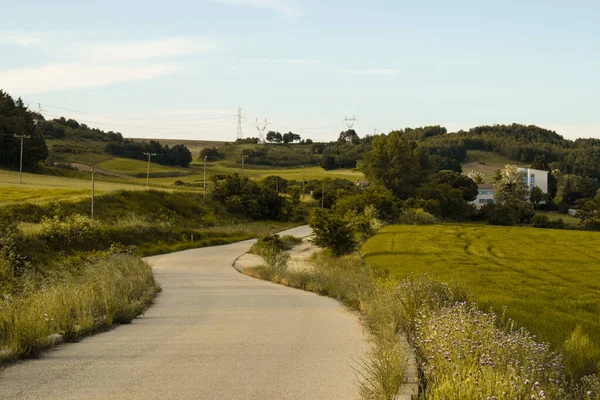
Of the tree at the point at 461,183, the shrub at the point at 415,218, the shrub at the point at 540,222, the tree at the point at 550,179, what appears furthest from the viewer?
the tree at the point at 550,179

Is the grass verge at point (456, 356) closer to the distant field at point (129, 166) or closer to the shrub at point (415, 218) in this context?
the shrub at point (415, 218)

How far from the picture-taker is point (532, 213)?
98750 mm

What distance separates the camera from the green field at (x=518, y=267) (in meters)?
16.2

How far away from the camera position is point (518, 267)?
1278 inches

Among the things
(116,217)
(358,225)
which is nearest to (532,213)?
(358,225)

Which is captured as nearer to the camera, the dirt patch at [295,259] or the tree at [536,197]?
the dirt patch at [295,259]

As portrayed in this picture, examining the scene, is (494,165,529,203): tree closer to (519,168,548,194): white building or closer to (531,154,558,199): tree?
(531,154,558,199): tree

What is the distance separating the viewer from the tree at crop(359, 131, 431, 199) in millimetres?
108562

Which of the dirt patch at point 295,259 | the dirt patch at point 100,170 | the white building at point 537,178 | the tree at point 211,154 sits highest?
the tree at point 211,154

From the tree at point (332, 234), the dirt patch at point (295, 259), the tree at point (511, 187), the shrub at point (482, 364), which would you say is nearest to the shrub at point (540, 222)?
the tree at point (511, 187)

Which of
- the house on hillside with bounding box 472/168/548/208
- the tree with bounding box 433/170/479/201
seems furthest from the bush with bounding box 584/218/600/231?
the house on hillside with bounding box 472/168/548/208

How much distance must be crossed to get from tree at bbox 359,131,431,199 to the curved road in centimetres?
9359

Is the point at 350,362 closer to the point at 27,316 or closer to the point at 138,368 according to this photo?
the point at 138,368

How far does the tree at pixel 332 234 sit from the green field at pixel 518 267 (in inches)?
73.6
